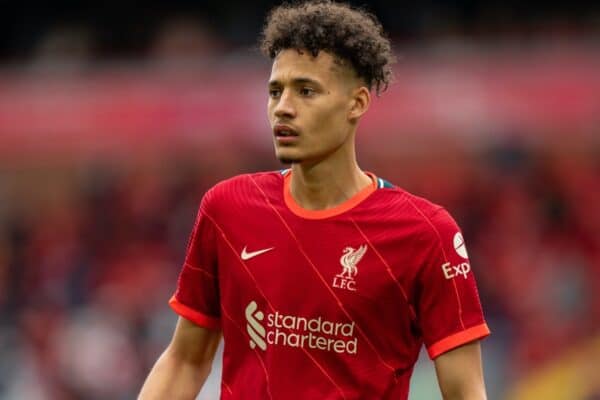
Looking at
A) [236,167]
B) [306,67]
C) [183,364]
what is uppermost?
[306,67]

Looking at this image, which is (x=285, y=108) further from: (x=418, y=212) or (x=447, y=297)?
(x=447, y=297)

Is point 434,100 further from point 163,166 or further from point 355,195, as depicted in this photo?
point 355,195

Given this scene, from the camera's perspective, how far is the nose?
166 inches

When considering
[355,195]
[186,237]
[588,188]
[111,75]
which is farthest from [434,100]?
[355,195]

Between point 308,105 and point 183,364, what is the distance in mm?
981

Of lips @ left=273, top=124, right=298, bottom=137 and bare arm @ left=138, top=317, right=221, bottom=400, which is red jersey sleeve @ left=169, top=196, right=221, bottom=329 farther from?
lips @ left=273, top=124, right=298, bottom=137

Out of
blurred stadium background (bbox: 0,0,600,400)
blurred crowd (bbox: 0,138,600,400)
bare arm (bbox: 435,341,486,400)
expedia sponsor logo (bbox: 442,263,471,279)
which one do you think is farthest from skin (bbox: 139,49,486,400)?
blurred crowd (bbox: 0,138,600,400)

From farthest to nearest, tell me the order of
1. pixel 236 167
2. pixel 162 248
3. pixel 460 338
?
pixel 236 167 < pixel 162 248 < pixel 460 338

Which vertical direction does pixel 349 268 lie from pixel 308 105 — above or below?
below

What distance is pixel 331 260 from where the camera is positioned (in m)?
4.30

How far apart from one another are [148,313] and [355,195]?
6.24 metres

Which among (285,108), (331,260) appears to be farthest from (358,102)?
(331,260)

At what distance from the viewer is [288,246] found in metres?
4.36

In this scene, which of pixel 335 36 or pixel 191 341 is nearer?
pixel 335 36
